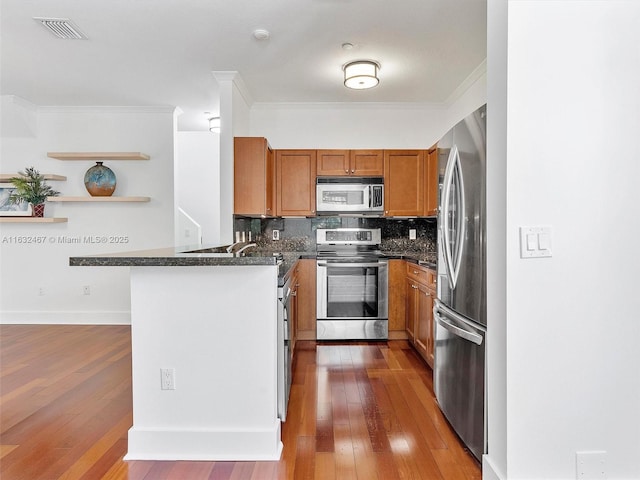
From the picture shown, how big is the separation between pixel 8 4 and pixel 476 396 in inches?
151

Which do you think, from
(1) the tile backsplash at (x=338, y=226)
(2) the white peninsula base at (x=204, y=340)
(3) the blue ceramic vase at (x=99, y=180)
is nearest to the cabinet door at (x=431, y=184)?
(1) the tile backsplash at (x=338, y=226)

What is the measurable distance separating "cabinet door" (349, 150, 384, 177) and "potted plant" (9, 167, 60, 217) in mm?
3742

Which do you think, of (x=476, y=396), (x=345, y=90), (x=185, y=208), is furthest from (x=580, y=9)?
(x=185, y=208)

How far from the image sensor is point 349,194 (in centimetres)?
436

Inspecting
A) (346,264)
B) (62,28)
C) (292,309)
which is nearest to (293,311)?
(292,309)

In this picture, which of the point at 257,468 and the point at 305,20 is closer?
the point at 257,468

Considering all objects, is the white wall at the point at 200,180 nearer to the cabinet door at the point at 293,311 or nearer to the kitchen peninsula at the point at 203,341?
the cabinet door at the point at 293,311

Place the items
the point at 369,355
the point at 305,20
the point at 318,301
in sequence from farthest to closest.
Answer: the point at 318,301 < the point at 369,355 < the point at 305,20

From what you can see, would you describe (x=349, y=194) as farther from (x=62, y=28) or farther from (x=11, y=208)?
(x=11, y=208)

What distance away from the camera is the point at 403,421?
2.37 meters

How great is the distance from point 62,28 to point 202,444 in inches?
124

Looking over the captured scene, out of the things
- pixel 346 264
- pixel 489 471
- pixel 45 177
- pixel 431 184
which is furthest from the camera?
pixel 45 177

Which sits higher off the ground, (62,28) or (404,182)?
(62,28)

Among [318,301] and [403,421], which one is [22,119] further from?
[403,421]
